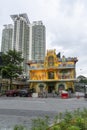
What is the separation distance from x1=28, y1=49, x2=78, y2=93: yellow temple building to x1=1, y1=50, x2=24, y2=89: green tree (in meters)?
7.60

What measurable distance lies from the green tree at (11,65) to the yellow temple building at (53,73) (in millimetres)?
7603

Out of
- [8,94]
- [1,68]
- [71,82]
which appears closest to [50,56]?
[71,82]

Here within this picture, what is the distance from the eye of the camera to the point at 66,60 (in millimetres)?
59500

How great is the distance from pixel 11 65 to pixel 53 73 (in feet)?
40.5

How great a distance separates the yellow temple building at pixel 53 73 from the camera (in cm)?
5828

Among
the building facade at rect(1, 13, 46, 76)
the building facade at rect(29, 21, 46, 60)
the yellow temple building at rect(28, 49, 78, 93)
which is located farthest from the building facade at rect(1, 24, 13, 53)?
the yellow temple building at rect(28, 49, 78, 93)

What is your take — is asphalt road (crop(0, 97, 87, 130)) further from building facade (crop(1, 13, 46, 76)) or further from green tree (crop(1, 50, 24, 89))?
building facade (crop(1, 13, 46, 76))

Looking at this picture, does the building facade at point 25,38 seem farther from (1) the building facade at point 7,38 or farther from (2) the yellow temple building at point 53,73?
(2) the yellow temple building at point 53,73

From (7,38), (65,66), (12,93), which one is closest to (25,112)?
(12,93)

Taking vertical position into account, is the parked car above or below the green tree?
below

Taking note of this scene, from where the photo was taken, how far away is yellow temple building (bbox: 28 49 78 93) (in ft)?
191

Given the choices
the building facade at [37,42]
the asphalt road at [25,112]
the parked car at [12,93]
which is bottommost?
the asphalt road at [25,112]

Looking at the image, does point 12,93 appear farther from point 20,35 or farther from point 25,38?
point 25,38

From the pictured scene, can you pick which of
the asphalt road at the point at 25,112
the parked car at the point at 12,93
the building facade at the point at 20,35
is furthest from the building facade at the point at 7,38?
the asphalt road at the point at 25,112
